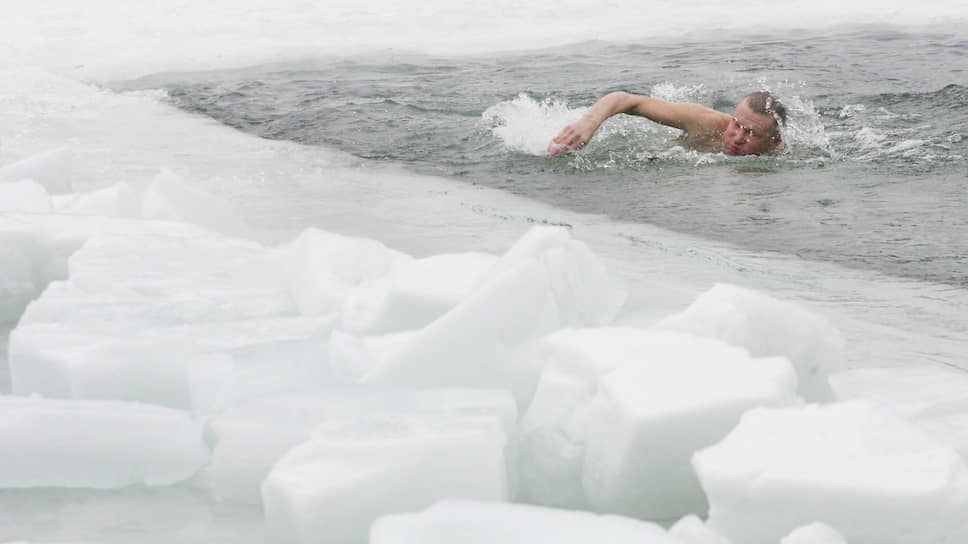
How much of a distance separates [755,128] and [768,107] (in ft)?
0.39

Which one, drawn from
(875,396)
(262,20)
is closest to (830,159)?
(875,396)

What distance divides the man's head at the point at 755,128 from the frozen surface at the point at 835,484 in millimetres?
4139

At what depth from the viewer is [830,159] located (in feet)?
17.2

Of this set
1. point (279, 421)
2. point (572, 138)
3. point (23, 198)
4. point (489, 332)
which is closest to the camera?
point (279, 421)

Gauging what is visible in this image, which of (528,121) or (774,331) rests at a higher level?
(774,331)

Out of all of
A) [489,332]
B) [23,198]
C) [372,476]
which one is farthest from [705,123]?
[372,476]

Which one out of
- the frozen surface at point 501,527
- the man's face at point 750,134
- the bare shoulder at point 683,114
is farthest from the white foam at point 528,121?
the frozen surface at point 501,527

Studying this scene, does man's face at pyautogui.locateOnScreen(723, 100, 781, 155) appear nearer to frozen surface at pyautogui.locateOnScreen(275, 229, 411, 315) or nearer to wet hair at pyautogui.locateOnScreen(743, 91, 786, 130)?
wet hair at pyautogui.locateOnScreen(743, 91, 786, 130)

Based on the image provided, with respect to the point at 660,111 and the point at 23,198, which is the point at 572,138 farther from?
the point at 23,198

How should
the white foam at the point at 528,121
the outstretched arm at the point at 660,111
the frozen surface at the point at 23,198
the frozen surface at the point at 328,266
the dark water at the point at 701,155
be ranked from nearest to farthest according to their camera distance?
the frozen surface at the point at 328,266
the frozen surface at the point at 23,198
the dark water at the point at 701,155
the outstretched arm at the point at 660,111
the white foam at the point at 528,121

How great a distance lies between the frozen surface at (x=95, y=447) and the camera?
1.65 m

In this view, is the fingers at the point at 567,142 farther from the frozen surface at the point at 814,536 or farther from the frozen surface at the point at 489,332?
the frozen surface at the point at 814,536

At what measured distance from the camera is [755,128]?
5371mm

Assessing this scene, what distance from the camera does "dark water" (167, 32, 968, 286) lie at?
391cm
